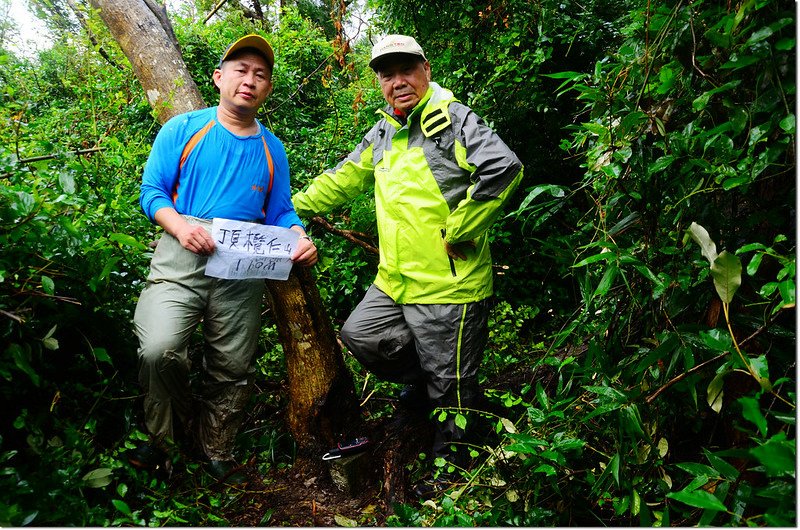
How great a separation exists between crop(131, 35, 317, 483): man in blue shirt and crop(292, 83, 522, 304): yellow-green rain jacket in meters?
0.57

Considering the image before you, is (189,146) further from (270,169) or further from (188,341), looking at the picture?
(188,341)

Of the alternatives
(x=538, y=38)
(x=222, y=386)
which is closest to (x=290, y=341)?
(x=222, y=386)

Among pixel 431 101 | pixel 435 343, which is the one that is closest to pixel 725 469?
pixel 435 343

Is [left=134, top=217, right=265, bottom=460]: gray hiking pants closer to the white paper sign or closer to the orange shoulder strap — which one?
the white paper sign

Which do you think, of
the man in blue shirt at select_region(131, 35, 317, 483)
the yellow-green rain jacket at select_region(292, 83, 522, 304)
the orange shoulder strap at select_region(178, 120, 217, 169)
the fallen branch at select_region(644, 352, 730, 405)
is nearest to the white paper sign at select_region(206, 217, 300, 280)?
the man in blue shirt at select_region(131, 35, 317, 483)

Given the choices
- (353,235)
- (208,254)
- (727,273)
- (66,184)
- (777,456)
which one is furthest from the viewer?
(353,235)

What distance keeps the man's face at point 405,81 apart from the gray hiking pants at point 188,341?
1.34m

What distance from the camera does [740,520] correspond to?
1393 mm

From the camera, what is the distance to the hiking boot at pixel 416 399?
3.45 m

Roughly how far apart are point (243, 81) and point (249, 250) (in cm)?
92

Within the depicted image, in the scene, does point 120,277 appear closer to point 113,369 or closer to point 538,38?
point 113,369

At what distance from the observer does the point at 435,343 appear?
9.79 ft

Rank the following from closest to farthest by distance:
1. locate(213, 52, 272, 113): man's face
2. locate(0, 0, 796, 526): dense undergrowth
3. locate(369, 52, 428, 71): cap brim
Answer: locate(0, 0, 796, 526): dense undergrowth
locate(213, 52, 272, 113): man's face
locate(369, 52, 428, 71): cap brim

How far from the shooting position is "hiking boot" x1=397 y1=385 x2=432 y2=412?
3.45 m
